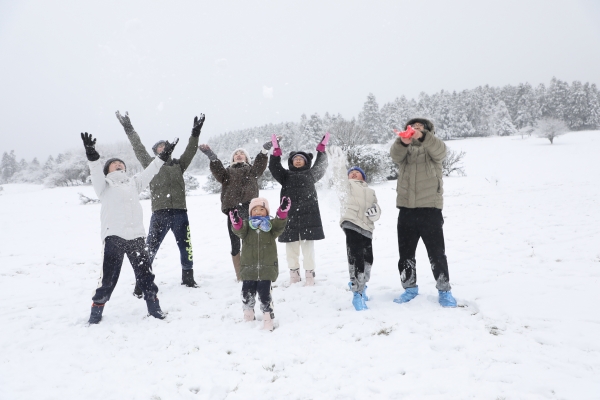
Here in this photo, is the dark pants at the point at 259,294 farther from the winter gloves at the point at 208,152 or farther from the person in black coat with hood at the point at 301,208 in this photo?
the winter gloves at the point at 208,152

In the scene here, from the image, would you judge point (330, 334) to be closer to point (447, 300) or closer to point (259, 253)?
point (259, 253)

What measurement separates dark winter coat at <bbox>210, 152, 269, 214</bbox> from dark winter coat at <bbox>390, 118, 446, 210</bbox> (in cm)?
253

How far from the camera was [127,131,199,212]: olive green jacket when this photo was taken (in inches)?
236

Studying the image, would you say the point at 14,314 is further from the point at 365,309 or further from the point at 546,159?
the point at 546,159

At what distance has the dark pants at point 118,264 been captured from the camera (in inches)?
186

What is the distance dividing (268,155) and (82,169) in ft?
148

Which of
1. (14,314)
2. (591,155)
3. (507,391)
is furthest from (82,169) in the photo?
(591,155)

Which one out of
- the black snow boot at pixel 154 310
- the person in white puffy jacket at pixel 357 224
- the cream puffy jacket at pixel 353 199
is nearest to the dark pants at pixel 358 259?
the person in white puffy jacket at pixel 357 224

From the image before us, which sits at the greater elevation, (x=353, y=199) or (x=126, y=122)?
(x=126, y=122)

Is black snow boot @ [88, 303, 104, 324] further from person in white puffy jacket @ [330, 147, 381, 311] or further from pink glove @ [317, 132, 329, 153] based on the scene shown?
pink glove @ [317, 132, 329, 153]

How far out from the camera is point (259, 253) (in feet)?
15.3

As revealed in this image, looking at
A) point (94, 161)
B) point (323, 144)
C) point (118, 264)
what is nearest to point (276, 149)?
point (323, 144)

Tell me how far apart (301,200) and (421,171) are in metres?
2.23

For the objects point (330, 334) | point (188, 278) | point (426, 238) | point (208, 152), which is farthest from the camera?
point (188, 278)
